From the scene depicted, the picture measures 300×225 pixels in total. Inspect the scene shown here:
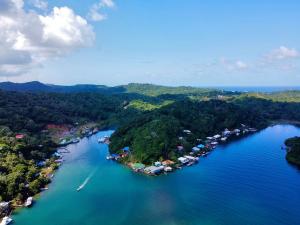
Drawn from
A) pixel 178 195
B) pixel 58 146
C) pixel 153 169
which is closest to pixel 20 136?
pixel 58 146

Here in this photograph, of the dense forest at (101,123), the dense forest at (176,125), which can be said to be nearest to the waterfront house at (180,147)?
the dense forest at (176,125)

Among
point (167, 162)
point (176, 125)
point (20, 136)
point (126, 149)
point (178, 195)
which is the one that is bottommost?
point (178, 195)

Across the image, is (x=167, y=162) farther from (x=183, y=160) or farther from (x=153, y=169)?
(x=153, y=169)

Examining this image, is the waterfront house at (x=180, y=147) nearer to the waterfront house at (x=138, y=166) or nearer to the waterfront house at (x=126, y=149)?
the waterfront house at (x=138, y=166)

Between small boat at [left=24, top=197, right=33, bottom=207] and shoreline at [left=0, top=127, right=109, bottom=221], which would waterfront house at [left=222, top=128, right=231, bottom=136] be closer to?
shoreline at [left=0, top=127, right=109, bottom=221]

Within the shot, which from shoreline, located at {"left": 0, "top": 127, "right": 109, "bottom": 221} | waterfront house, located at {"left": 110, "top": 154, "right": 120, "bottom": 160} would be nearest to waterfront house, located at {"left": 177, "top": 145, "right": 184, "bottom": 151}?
waterfront house, located at {"left": 110, "top": 154, "right": 120, "bottom": 160}

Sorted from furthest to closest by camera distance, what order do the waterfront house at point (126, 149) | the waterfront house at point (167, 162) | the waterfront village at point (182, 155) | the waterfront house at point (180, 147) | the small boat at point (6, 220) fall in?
1. the waterfront house at point (126, 149)
2. the waterfront house at point (180, 147)
3. the waterfront house at point (167, 162)
4. the waterfront village at point (182, 155)
5. the small boat at point (6, 220)
